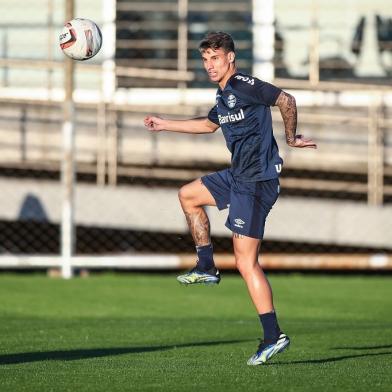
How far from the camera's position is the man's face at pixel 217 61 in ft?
25.3

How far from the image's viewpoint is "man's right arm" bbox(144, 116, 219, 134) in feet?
27.4

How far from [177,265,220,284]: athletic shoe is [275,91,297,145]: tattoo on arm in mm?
1146

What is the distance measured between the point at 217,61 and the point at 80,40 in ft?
5.66

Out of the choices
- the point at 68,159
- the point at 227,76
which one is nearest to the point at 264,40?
the point at 68,159

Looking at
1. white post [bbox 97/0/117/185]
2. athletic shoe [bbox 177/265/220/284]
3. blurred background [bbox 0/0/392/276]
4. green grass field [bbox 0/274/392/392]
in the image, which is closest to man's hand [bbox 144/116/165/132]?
athletic shoe [bbox 177/265/220/284]

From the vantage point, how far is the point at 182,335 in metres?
9.61

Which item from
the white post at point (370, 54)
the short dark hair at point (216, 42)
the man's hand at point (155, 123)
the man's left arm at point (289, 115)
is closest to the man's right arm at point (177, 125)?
the man's hand at point (155, 123)

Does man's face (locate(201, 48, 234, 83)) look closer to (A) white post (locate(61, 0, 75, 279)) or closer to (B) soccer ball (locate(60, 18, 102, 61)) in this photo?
(B) soccer ball (locate(60, 18, 102, 61))

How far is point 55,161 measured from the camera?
619 inches

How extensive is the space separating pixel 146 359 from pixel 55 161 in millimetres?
8057

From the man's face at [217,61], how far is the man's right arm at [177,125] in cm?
60

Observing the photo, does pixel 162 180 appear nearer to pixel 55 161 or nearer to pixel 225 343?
pixel 55 161

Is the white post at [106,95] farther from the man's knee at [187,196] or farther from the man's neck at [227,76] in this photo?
the man's neck at [227,76]

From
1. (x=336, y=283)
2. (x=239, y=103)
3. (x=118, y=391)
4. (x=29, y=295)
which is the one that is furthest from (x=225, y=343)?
(x=336, y=283)
